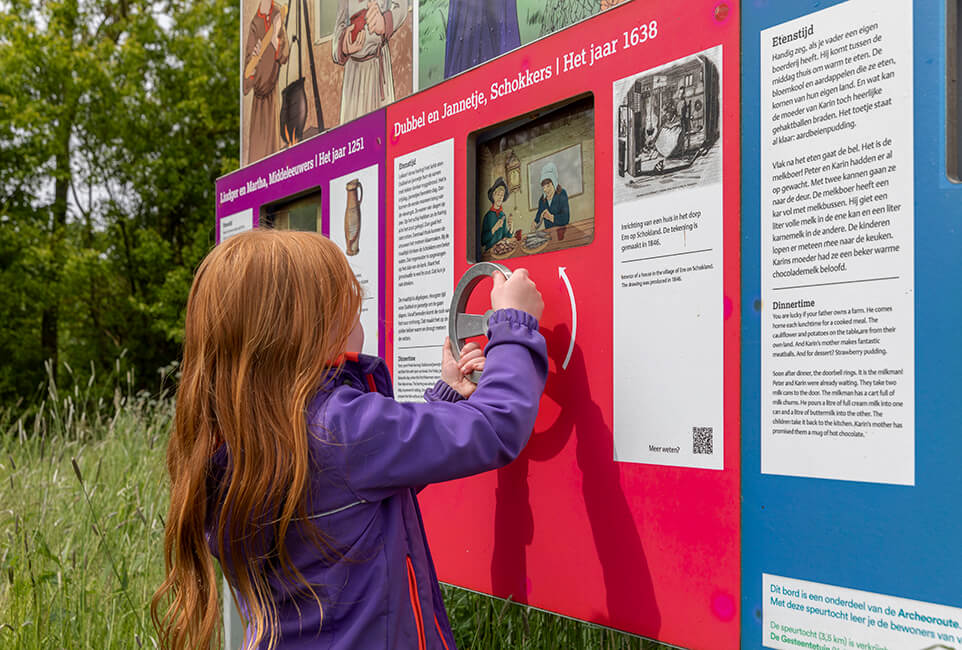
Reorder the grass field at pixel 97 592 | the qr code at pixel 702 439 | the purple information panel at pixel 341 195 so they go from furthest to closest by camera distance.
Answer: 1. the grass field at pixel 97 592
2. the purple information panel at pixel 341 195
3. the qr code at pixel 702 439

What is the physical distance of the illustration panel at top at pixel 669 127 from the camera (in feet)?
4.71

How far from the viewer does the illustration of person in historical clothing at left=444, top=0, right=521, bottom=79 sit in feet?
6.61

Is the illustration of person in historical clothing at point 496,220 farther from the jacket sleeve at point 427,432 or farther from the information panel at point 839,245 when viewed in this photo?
the information panel at point 839,245

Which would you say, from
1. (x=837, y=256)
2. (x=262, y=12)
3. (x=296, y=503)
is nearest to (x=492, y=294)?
(x=296, y=503)

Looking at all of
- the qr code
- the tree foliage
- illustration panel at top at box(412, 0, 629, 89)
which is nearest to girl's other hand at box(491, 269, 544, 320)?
the qr code

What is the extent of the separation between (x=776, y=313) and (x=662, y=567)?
1.55 ft

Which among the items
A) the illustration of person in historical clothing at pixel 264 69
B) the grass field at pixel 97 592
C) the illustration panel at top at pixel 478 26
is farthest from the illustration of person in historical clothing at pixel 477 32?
the grass field at pixel 97 592

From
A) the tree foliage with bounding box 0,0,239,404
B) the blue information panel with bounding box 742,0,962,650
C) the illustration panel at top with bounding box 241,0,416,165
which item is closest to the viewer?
the blue information panel with bounding box 742,0,962,650

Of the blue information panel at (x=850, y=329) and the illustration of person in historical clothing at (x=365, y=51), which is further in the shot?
the illustration of person in historical clothing at (x=365, y=51)

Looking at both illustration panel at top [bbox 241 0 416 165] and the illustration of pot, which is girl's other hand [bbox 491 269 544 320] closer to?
the illustration of pot

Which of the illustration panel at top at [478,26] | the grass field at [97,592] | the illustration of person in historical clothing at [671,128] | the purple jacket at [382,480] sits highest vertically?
the illustration panel at top at [478,26]

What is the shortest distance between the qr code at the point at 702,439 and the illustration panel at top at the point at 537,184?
0.44 metres

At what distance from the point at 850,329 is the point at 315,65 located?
194 centimetres

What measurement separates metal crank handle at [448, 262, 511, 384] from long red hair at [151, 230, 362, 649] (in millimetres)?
256
